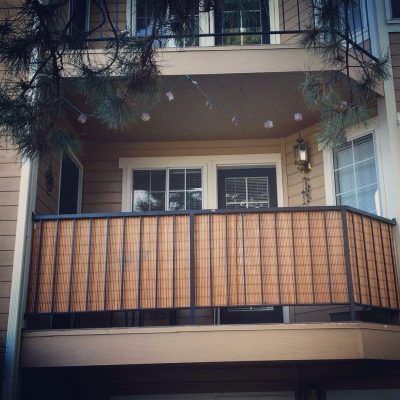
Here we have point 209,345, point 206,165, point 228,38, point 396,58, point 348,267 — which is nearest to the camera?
point 209,345

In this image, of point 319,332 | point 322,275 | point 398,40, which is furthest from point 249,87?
point 319,332

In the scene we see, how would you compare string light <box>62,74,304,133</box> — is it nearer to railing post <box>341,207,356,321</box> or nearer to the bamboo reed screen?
the bamboo reed screen

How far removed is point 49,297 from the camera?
5.35m

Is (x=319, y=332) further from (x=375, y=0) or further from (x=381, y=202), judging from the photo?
(x=375, y=0)

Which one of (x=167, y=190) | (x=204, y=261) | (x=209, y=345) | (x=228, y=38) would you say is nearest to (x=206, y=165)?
(x=167, y=190)

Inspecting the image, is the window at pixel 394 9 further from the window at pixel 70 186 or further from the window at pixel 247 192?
the window at pixel 70 186

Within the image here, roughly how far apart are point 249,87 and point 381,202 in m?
1.76

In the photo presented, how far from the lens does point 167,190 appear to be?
7422 millimetres

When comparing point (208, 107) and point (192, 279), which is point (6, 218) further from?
point (208, 107)

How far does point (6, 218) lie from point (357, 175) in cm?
364

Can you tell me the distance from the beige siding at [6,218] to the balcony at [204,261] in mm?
217

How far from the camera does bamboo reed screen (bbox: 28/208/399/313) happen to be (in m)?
5.25

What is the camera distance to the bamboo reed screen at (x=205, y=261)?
5.25 meters

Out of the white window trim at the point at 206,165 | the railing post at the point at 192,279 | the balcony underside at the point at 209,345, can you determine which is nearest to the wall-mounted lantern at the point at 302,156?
the white window trim at the point at 206,165
